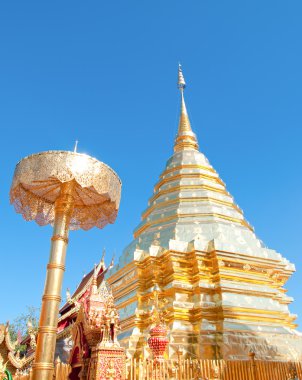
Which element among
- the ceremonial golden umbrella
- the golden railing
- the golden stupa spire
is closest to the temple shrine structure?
the golden railing

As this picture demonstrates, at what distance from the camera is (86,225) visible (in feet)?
25.2

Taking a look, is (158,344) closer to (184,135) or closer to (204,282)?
(204,282)

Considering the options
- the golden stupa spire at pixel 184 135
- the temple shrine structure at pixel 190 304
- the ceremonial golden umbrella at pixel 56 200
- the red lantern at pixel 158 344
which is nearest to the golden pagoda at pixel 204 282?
the temple shrine structure at pixel 190 304

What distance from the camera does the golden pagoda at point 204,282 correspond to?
32.1 ft

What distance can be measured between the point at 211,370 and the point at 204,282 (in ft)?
11.7

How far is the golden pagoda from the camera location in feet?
32.1

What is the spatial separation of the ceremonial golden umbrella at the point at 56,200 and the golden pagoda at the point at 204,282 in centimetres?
420

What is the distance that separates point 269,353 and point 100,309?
15.9 feet

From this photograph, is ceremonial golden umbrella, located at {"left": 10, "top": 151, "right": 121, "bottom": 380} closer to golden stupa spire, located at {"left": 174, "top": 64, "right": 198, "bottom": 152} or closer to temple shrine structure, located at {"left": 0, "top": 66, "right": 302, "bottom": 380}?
temple shrine structure, located at {"left": 0, "top": 66, "right": 302, "bottom": 380}

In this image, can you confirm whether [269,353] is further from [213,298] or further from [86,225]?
[86,225]

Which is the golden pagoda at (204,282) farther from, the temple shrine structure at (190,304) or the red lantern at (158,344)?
the red lantern at (158,344)

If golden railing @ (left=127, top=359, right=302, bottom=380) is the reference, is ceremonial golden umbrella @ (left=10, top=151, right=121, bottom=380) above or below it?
above

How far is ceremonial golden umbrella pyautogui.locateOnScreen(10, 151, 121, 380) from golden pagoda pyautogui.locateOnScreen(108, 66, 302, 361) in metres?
4.20

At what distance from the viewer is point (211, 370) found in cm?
756
